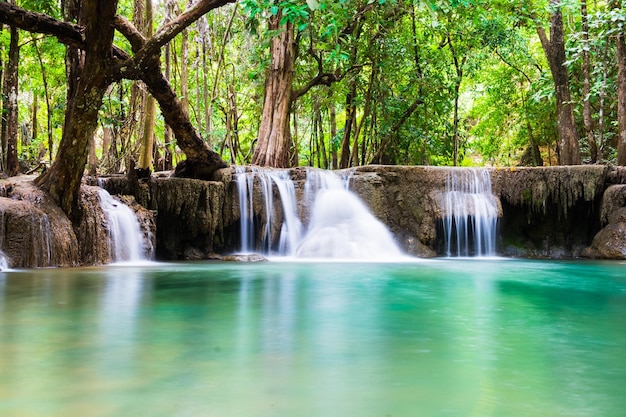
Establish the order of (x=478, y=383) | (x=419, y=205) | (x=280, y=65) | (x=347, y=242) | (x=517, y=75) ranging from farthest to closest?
1. (x=517, y=75)
2. (x=280, y=65)
3. (x=419, y=205)
4. (x=347, y=242)
5. (x=478, y=383)

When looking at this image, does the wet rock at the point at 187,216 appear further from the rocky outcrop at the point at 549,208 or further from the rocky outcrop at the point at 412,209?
the rocky outcrop at the point at 549,208

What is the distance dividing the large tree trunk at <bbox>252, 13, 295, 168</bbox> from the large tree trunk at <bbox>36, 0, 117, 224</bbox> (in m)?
5.80

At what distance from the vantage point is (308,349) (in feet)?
12.9

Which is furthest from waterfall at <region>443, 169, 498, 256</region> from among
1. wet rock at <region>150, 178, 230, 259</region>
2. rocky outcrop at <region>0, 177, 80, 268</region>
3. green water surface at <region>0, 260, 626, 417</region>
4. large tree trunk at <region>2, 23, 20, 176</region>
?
large tree trunk at <region>2, 23, 20, 176</region>

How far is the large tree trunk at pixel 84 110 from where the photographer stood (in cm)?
894

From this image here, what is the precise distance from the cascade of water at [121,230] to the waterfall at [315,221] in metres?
2.44

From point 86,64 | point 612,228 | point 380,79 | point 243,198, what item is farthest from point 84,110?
point 612,228

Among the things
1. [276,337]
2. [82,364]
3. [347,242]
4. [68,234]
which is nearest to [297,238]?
[347,242]

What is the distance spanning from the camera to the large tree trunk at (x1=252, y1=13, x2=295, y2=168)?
49.2 feet

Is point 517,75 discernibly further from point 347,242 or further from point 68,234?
point 68,234

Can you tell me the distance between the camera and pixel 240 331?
452 cm

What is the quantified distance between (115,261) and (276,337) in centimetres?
A: 741

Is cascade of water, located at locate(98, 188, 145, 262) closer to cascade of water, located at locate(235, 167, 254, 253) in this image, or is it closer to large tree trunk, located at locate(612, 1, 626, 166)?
cascade of water, located at locate(235, 167, 254, 253)

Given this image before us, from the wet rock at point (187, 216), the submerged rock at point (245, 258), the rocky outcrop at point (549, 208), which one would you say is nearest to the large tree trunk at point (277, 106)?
the wet rock at point (187, 216)
